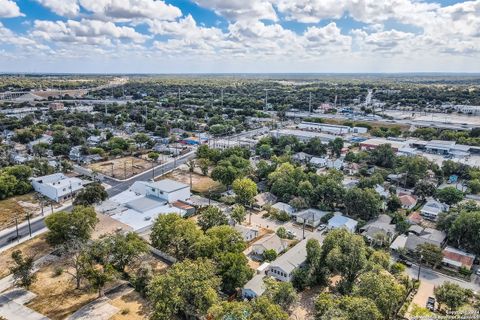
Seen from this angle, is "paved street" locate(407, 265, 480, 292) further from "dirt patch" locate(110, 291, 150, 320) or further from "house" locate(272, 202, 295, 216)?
"dirt patch" locate(110, 291, 150, 320)

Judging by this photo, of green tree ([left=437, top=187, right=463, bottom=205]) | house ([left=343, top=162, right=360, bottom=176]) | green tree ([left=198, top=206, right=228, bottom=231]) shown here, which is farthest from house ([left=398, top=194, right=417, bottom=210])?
green tree ([left=198, top=206, right=228, bottom=231])

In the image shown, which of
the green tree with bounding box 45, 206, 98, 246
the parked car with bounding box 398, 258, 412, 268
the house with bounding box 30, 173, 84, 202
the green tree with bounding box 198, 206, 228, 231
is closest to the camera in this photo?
the parked car with bounding box 398, 258, 412, 268

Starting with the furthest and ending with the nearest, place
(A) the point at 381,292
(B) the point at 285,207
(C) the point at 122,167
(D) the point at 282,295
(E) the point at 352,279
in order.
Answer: (C) the point at 122,167, (B) the point at 285,207, (E) the point at 352,279, (D) the point at 282,295, (A) the point at 381,292

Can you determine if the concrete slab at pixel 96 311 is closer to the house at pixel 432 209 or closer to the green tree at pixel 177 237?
the green tree at pixel 177 237

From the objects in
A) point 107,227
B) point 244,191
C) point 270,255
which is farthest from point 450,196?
point 107,227

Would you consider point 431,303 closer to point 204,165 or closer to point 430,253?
point 430,253

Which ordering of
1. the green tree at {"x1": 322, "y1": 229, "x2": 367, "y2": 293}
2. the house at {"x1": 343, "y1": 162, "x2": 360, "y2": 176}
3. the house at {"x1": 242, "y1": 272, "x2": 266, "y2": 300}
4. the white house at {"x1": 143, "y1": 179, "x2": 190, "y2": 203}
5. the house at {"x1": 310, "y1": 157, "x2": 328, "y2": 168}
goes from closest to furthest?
the house at {"x1": 242, "y1": 272, "x2": 266, "y2": 300}
the green tree at {"x1": 322, "y1": 229, "x2": 367, "y2": 293}
the white house at {"x1": 143, "y1": 179, "x2": 190, "y2": 203}
the house at {"x1": 343, "y1": 162, "x2": 360, "y2": 176}
the house at {"x1": 310, "y1": 157, "x2": 328, "y2": 168}
